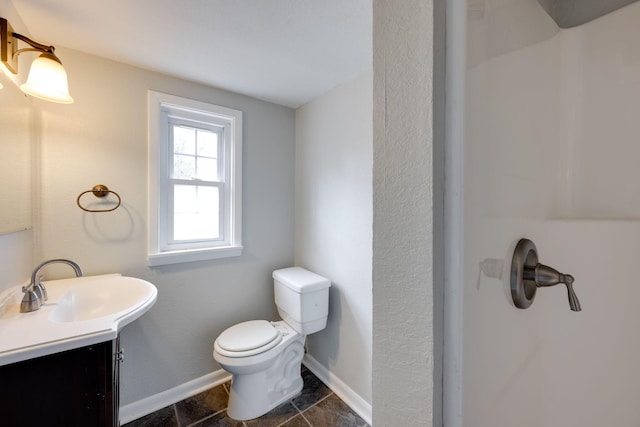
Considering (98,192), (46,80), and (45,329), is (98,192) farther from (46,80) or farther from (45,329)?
(45,329)

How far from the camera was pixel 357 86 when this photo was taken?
5.59 ft

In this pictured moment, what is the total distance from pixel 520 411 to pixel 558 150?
2.21 ft

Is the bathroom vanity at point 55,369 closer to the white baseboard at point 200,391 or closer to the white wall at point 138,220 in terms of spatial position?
the white wall at point 138,220

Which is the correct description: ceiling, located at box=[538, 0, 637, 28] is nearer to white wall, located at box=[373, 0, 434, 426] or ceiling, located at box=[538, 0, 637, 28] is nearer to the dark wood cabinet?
white wall, located at box=[373, 0, 434, 426]

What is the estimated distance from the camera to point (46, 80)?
3.57ft

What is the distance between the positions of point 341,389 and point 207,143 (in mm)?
2008

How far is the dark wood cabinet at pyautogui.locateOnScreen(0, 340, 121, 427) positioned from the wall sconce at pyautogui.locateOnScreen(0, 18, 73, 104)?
3.42 feet

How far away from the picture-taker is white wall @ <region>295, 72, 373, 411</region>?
65.4 inches

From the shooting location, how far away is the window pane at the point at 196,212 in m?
1.83

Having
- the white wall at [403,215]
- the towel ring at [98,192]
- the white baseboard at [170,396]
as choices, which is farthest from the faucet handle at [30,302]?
the white wall at [403,215]

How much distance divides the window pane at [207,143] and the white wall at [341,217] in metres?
0.67

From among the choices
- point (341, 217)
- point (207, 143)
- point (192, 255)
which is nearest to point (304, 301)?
point (341, 217)

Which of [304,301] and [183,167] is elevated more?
[183,167]

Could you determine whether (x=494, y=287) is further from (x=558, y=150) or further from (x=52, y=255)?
(x=52, y=255)
